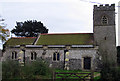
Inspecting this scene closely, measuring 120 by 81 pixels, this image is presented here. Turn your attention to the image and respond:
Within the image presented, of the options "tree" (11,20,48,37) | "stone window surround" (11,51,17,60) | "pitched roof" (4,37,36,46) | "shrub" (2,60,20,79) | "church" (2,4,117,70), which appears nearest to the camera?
"shrub" (2,60,20,79)

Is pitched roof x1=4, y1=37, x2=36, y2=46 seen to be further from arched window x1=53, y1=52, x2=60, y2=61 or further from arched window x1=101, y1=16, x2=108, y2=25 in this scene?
arched window x1=101, y1=16, x2=108, y2=25

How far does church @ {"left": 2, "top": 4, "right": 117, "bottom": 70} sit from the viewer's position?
24.7m

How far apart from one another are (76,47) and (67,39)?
3.15 m

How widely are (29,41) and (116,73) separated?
60.7 feet

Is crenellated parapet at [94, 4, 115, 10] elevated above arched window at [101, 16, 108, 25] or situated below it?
above

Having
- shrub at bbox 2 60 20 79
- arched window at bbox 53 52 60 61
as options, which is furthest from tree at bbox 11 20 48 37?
shrub at bbox 2 60 20 79

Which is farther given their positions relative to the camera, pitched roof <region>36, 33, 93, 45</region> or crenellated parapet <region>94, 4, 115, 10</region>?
crenellated parapet <region>94, 4, 115, 10</region>

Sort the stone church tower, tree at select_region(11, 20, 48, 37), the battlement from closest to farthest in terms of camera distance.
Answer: the stone church tower, the battlement, tree at select_region(11, 20, 48, 37)

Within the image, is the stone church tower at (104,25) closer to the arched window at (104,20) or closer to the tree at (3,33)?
the arched window at (104,20)

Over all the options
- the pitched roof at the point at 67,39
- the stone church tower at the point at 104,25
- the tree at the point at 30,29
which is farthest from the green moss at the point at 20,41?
the tree at the point at 30,29

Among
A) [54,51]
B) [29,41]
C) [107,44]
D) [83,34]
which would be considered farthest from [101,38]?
[29,41]

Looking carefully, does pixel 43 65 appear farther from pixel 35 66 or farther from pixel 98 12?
pixel 98 12

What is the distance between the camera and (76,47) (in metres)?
25.0

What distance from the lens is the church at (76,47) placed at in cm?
2469
